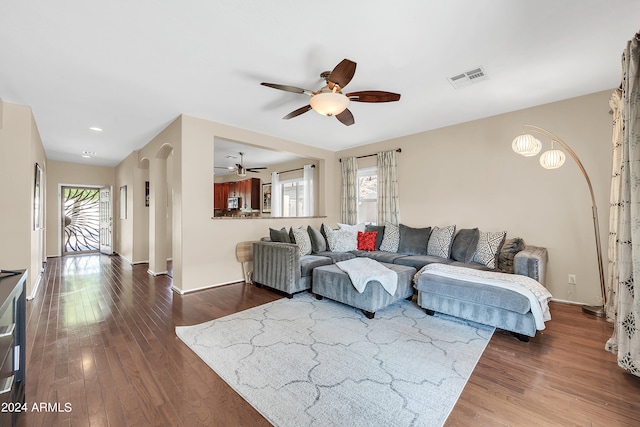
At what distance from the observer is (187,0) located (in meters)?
1.81

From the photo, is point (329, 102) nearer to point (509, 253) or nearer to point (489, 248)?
point (489, 248)

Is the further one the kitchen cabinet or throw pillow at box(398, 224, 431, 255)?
the kitchen cabinet

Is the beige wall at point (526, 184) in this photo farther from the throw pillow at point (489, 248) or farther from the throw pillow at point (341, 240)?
the throw pillow at point (341, 240)

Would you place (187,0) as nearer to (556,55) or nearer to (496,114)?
(556,55)

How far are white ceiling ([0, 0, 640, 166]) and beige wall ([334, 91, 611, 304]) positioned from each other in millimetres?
310

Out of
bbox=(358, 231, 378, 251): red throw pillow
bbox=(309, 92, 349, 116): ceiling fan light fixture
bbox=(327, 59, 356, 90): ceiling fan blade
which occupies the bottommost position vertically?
bbox=(358, 231, 378, 251): red throw pillow

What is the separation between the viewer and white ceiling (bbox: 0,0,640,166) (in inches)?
75.4

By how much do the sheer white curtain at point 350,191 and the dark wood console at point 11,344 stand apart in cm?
485

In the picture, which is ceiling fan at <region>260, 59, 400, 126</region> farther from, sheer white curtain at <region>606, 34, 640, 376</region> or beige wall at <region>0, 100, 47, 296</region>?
beige wall at <region>0, 100, 47, 296</region>

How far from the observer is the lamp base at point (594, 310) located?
9.80 feet

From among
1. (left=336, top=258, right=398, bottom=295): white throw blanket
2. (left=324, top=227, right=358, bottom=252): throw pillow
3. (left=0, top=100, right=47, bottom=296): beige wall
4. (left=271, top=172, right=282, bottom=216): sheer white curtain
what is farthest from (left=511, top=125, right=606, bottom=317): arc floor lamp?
(left=0, top=100, right=47, bottom=296): beige wall

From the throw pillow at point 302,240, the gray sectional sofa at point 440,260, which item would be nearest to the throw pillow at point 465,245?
the gray sectional sofa at point 440,260

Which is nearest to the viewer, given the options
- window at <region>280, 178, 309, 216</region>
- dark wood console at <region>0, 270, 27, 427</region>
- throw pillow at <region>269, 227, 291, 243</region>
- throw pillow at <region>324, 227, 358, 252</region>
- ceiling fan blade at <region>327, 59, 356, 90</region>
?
dark wood console at <region>0, 270, 27, 427</region>

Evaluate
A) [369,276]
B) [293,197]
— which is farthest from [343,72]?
[293,197]
